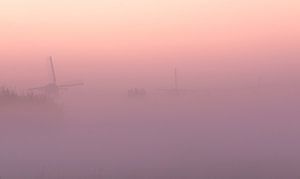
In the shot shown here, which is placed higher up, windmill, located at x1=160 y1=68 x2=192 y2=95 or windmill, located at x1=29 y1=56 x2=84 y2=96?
windmill, located at x1=29 y1=56 x2=84 y2=96

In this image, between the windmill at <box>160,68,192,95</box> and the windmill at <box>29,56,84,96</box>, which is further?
the windmill at <box>160,68,192,95</box>

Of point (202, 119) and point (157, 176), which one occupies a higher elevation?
point (202, 119)

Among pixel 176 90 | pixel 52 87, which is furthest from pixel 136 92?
pixel 52 87

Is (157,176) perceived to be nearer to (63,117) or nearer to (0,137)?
(63,117)

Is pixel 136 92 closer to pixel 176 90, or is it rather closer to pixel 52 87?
pixel 176 90

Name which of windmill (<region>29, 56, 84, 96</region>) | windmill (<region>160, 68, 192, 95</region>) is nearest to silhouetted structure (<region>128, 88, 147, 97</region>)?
windmill (<region>160, 68, 192, 95</region>)

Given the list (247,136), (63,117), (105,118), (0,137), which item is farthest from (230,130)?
(0,137)

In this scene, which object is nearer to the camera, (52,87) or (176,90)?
(52,87)

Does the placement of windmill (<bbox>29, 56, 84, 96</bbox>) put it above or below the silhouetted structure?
above

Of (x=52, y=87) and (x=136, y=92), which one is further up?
(x=52, y=87)

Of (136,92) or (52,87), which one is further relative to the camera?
(136,92)

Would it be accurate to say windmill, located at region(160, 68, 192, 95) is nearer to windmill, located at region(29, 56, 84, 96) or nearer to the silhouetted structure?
the silhouetted structure
